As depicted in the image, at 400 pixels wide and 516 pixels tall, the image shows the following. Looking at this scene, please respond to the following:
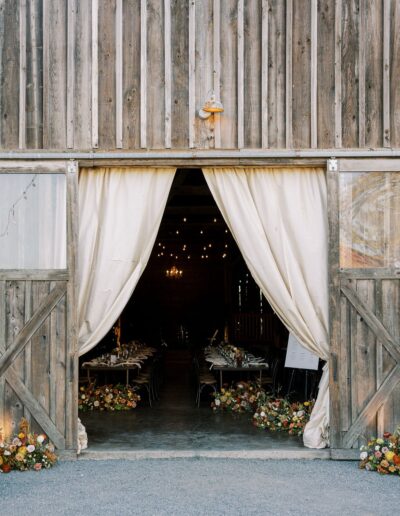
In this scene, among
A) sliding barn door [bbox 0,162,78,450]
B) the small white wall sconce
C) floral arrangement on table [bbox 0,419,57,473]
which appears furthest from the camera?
sliding barn door [bbox 0,162,78,450]

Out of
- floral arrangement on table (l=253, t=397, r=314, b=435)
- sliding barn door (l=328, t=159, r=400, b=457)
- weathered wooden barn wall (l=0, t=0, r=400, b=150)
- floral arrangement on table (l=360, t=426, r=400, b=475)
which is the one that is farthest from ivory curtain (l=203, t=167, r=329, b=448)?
floral arrangement on table (l=253, t=397, r=314, b=435)

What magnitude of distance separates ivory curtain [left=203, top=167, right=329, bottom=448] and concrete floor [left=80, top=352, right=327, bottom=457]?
2.46 ft

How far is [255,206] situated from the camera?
24.8 ft

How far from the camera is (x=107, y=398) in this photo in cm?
1018

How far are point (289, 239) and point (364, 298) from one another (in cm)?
97

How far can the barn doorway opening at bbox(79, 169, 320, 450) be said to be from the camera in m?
8.44

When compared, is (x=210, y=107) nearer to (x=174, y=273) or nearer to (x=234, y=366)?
(x=234, y=366)

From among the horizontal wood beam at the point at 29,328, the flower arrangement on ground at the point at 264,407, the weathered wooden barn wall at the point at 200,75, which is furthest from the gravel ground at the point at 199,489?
the weathered wooden barn wall at the point at 200,75

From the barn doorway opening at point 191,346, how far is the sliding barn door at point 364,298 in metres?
0.86

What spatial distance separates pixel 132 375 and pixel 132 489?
5.82m

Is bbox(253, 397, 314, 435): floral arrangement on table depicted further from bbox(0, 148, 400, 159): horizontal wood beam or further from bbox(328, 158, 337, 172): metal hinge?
bbox(0, 148, 400, 159): horizontal wood beam

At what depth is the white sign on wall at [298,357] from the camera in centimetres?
917

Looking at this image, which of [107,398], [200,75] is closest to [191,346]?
[107,398]

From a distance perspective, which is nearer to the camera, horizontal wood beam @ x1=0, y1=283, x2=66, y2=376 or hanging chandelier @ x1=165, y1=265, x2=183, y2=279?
horizontal wood beam @ x1=0, y1=283, x2=66, y2=376
